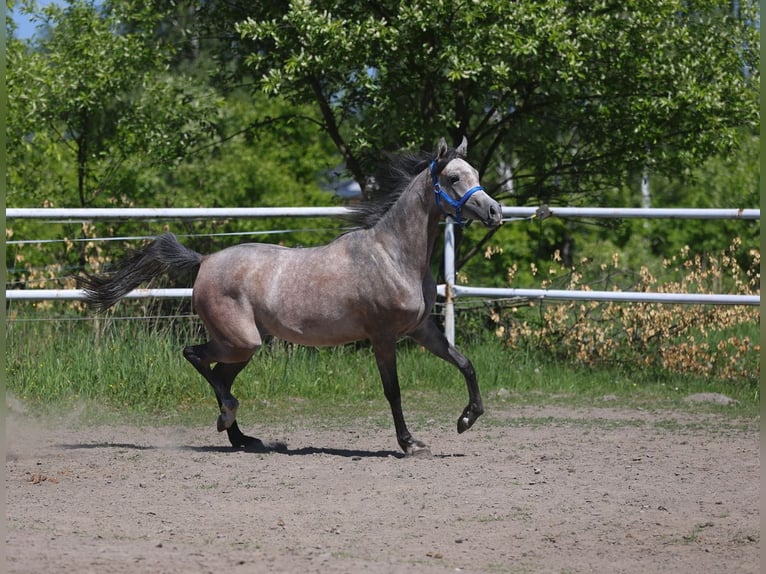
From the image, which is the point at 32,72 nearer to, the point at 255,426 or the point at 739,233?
the point at 255,426

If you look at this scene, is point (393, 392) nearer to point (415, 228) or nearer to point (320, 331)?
point (320, 331)

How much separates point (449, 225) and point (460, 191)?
328cm

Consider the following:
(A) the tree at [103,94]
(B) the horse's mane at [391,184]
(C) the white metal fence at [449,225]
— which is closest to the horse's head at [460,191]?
(B) the horse's mane at [391,184]

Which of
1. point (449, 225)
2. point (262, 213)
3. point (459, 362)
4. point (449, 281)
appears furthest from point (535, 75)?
point (459, 362)

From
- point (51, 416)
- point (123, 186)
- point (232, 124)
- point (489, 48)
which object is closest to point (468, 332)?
point (489, 48)

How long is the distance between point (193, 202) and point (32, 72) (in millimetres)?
3625

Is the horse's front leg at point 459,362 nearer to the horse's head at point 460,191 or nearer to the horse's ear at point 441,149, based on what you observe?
the horse's head at point 460,191

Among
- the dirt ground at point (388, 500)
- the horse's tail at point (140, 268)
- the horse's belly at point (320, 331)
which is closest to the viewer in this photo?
the dirt ground at point (388, 500)

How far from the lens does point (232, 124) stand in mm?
18641

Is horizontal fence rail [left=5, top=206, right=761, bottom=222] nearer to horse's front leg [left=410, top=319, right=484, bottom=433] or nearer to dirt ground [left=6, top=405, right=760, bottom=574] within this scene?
dirt ground [left=6, top=405, right=760, bottom=574]

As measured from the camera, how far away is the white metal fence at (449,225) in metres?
9.73

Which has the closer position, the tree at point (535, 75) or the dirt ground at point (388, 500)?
the dirt ground at point (388, 500)

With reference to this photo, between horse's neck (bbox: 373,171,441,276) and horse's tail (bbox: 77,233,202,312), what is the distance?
1.48 m

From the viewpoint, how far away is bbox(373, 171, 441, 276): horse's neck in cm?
723
